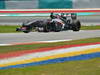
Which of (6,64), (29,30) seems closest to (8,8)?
(29,30)

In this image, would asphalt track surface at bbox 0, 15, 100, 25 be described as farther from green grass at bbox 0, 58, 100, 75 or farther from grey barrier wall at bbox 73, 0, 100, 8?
green grass at bbox 0, 58, 100, 75

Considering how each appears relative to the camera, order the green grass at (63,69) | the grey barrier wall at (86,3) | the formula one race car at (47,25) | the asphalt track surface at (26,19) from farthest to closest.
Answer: the grey barrier wall at (86,3), the asphalt track surface at (26,19), the formula one race car at (47,25), the green grass at (63,69)

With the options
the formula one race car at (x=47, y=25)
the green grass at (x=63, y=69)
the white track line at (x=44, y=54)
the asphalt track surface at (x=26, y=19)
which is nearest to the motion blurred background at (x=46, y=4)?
the asphalt track surface at (x=26, y=19)

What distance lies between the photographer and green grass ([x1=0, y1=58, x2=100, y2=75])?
7.20m

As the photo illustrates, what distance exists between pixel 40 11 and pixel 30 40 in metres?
12.7

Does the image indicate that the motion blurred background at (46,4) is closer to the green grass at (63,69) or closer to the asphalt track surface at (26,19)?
the asphalt track surface at (26,19)

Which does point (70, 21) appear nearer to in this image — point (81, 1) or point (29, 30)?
point (29, 30)

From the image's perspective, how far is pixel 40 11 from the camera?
86.5ft

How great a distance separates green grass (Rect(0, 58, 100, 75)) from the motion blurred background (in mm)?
18615

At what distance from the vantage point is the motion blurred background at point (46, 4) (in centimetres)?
2633

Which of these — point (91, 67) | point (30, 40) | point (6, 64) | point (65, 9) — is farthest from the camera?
point (65, 9)

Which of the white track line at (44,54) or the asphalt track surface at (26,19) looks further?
the asphalt track surface at (26,19)

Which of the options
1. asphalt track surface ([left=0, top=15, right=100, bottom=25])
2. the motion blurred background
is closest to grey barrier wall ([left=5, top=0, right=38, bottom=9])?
the motion blurred background

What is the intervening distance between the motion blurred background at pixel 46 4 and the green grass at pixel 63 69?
1861 cm
